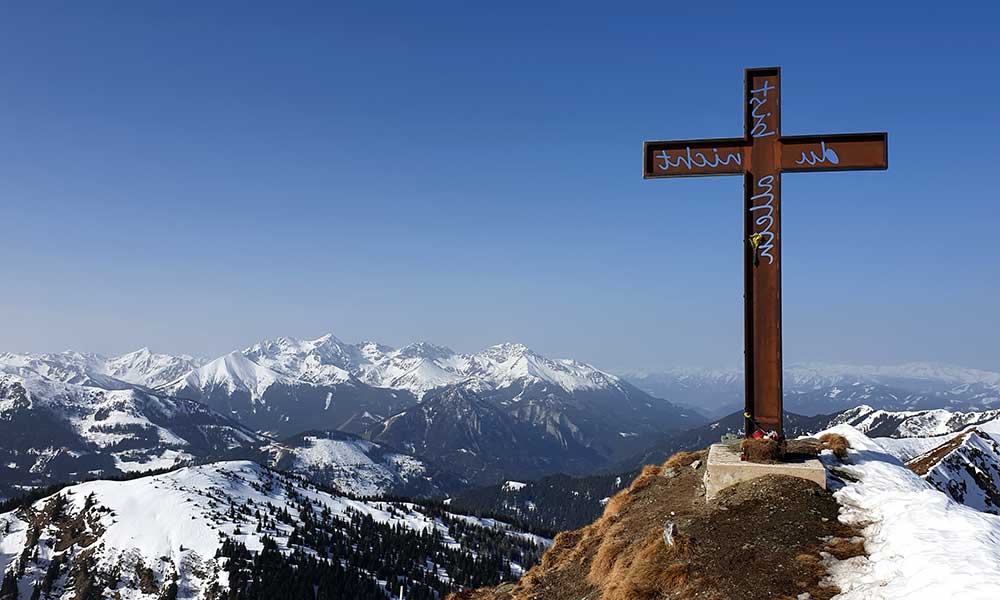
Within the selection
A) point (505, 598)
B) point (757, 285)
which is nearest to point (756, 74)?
point (757, 285)

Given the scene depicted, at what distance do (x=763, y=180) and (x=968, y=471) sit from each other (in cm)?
8846

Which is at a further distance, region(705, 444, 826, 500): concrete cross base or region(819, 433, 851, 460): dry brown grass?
region(819, 433, 851, 460): dry brown grass

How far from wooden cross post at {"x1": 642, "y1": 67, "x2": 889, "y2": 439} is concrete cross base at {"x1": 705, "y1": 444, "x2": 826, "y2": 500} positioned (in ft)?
6.96

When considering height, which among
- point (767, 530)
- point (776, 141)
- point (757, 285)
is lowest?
point (767, 530)

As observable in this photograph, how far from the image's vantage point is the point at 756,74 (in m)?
20.1

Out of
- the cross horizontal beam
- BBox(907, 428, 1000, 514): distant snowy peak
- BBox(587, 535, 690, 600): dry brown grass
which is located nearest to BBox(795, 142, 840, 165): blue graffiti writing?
the cross horizontal beam

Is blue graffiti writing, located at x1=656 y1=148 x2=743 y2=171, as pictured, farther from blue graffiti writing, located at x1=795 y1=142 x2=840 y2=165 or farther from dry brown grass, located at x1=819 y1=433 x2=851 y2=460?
dry brown grass, located at x1=819 y1=433 x2=851 y2=460

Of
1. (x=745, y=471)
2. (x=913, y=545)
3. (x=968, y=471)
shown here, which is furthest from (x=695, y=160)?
(x=968, y=471)

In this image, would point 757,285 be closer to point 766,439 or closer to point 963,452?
point 766,439

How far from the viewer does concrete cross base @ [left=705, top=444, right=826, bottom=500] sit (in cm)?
1698

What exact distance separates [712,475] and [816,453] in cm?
419

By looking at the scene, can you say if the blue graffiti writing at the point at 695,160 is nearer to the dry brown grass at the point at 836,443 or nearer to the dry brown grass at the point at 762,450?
the dry brown grass at the point at 762,450

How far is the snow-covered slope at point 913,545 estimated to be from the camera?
10547mm

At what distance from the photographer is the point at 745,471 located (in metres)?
17.7
